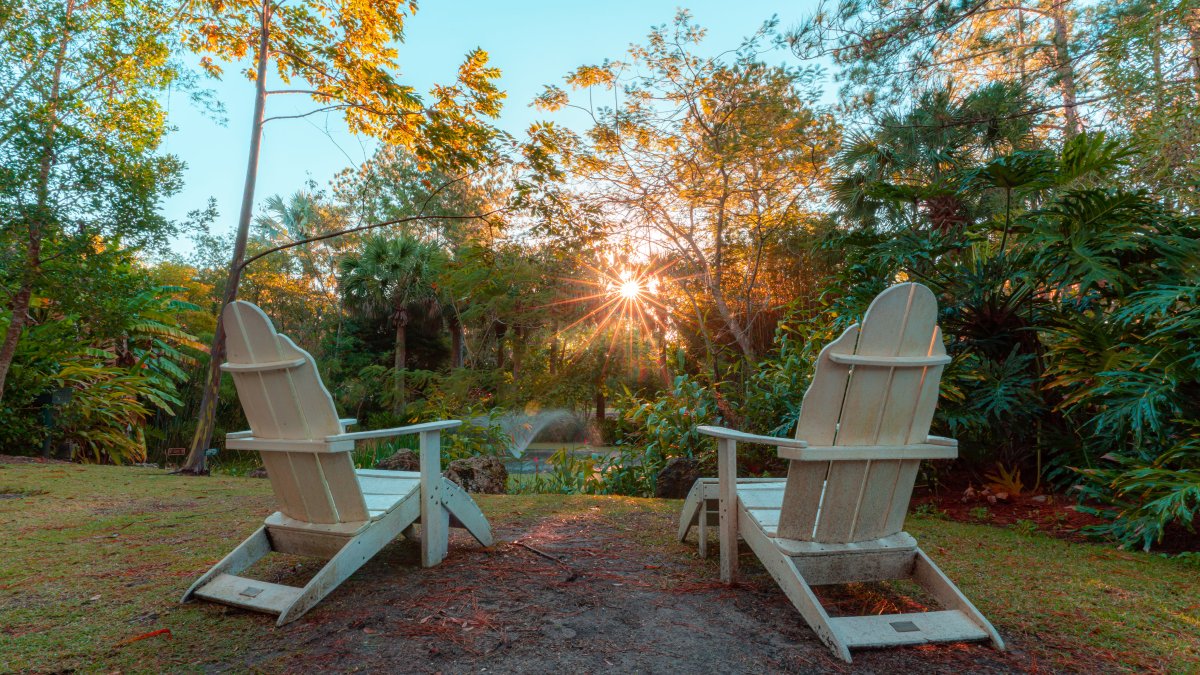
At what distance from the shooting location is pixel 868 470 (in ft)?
7.14

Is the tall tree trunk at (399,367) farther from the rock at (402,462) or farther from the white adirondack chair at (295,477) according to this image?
the white adirondack chair at (295,477)

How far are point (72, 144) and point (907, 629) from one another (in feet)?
27.7

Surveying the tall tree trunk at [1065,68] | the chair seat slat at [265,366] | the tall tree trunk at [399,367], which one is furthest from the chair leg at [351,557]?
the tall tree trunk at [399,367]

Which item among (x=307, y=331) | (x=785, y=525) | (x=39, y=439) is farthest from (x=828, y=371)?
(x=307, y=331)

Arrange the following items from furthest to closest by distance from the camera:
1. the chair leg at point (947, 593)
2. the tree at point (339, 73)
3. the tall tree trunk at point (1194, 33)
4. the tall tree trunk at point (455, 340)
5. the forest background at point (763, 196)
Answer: the tall tree trunk at point (455, 340), the tree at point (339, 73), the tall tree trunk at point (1194, 33), the forest background at point (763, 196), the chair leg at point (947, 593)

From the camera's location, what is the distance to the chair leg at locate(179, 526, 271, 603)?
94.5 inches

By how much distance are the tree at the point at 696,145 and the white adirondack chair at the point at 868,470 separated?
6579mm

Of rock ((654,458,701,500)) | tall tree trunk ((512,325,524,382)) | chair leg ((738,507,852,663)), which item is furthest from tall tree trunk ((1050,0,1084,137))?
Answer: tall tree trunk ((512,325,524,382))

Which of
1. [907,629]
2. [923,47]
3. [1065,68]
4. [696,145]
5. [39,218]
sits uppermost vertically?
[1065,68]

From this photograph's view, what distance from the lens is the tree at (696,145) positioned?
8945 millimetres

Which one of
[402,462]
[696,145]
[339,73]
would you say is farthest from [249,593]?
[696,145]

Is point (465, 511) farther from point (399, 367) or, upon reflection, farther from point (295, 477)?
point (399, 367)

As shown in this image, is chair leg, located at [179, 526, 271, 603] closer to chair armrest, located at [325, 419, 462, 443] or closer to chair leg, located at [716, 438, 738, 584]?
chair armrest, located at [325, 419, 462, 443]

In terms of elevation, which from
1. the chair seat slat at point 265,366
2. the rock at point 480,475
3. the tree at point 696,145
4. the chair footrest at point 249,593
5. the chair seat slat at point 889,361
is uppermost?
the tree at point 696,145
